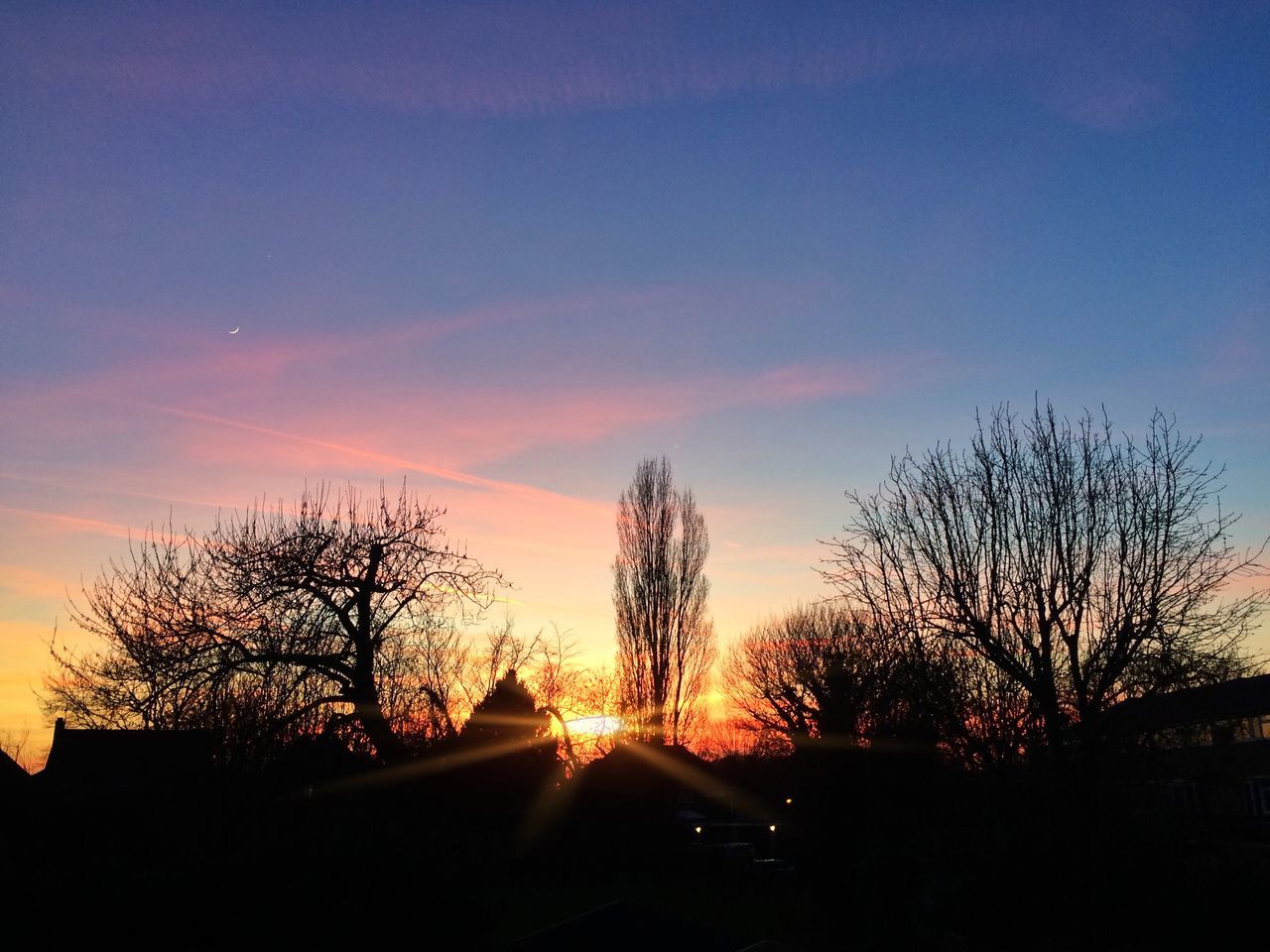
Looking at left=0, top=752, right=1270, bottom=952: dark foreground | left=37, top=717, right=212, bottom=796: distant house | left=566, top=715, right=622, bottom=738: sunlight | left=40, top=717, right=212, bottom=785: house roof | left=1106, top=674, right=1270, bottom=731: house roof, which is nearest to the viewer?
left=0, top=752, right=1270, bottom=952: dark foreground

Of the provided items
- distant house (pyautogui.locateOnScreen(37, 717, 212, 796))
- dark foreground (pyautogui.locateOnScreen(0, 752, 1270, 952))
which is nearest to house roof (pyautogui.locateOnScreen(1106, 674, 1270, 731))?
dark foreground (pyautogui.locateOnScreen(0, 752, 1270, 952))

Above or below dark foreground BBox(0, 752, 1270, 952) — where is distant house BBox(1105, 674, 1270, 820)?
above

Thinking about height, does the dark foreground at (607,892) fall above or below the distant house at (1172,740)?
below

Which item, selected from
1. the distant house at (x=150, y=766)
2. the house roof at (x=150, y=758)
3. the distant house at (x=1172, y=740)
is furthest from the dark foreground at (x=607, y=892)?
the distant house at (x=1172, y=740)

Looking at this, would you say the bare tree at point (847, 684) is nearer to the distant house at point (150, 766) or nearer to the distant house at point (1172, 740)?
the distant house at point (1172, 740)

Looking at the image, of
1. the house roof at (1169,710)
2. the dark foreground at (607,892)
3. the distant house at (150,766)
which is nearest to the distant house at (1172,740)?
the house roof at (1169,710)

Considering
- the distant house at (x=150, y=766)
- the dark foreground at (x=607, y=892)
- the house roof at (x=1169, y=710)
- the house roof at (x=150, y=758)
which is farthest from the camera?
the house roof at (x=1169, y=710)

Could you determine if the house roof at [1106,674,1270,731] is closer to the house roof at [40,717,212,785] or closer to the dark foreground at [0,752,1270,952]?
the dark foreground at [0,752,1270,952]

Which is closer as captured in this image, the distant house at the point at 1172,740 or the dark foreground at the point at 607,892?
the dark foreground at the point at 607,892

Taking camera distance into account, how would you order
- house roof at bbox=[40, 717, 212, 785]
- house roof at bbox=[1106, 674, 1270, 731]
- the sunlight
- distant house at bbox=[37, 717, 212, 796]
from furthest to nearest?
the sunlight, house roof at bbox=[1106, 674, 1270, 731], house roof at bbox=[40, 717, 212, 785], distant house at bbox=[37, 717, 212, 796]

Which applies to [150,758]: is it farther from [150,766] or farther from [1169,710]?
[1169,710]

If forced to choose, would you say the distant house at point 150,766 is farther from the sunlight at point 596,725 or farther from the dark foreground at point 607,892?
the sunlight at point 596,725

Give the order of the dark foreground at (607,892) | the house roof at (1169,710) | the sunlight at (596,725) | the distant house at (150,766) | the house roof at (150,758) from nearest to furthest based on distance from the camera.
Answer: the dark foreground at (607,892) < the distant house at (150,766) < the house roof at (150,758) < the house roof at (1169,710) < the sunlight at (596,725)

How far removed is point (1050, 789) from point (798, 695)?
26.3 m
